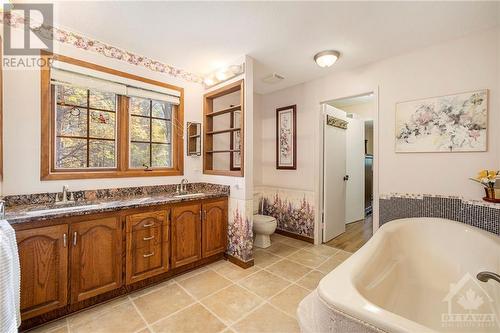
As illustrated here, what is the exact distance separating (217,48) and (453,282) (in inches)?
117

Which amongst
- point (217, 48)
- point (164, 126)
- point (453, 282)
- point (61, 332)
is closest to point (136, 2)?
point (217, 48)

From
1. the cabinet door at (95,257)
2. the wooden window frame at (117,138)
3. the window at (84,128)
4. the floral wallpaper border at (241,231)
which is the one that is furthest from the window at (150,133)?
the floral wallpaper border at (241,231)

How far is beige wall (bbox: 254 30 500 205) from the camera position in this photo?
1890mm

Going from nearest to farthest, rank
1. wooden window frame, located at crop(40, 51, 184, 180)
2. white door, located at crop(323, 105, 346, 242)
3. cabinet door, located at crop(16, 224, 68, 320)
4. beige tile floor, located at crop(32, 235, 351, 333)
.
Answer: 1. cabinet door, located at crop(16, 224, 68, 320)
2. beige tile floor, located at crop(32, 235, 351, 333)
3. wooden window frame, located at crop(40, 51, 184, 180)
4. white door, located at crop(323, 105, 346, 242)

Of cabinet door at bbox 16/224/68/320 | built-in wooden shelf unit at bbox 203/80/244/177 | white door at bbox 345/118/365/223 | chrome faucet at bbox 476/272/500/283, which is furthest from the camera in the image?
white door at bbox 345/118/365/223

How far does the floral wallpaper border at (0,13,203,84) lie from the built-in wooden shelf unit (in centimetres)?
49

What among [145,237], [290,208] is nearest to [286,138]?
[290,208]

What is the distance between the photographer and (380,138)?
8.16 feet

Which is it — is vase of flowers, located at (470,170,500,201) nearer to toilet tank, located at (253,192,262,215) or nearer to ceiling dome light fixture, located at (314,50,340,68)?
ceiling dome light fixture, located at (314,50,340,68)

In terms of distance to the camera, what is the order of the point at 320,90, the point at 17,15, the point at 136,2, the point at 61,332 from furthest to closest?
the point at 320,90 < the point at 17,15 < the point at 136,2 < the point at 61,332

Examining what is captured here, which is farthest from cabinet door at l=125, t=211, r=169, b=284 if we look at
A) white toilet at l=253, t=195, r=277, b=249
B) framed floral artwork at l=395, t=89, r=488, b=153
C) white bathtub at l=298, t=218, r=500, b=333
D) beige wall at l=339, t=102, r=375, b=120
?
beige wall at l=339, t=102, r=375, b=120

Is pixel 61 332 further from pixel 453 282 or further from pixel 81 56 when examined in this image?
pixel 453 282

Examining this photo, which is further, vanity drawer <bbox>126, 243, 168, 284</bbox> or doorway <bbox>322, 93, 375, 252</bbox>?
doorway <bbox>322, 93, 375, 252</bbox>

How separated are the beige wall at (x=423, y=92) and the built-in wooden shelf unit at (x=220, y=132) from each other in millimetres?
1123
